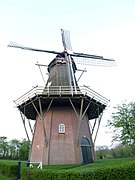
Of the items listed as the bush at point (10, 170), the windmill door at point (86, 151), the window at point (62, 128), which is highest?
the window at point (62, 128)

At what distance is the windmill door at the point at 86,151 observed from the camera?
1702cm

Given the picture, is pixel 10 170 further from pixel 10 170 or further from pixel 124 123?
pixel 124 123

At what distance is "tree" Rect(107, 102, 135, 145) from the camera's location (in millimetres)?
20359

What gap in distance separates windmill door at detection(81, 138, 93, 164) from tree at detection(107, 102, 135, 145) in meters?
4.52

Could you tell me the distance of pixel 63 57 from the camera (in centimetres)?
2120

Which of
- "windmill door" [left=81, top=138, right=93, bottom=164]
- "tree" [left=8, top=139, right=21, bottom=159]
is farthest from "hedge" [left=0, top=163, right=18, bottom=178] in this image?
"tree" [left=8, top=139, right=21, bottom=159]

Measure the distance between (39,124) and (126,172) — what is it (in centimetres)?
1193

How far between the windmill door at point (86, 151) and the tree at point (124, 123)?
452 centimetres

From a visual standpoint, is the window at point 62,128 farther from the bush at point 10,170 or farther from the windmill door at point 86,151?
the bush at point 10,170

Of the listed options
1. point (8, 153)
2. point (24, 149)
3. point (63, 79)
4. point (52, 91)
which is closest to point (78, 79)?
point (63, 79)

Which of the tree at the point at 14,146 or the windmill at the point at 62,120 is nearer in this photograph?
the windmill at the point at 62,120

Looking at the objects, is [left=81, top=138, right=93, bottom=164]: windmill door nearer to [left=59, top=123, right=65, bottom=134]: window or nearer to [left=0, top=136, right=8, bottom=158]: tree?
[left=59, top=123, right=65, bottom=134]: window

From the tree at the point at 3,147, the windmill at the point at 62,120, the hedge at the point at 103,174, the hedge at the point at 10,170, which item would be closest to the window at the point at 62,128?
the windmill at the point at 62,120

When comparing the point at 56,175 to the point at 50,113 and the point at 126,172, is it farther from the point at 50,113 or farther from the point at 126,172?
the point at 50,113
